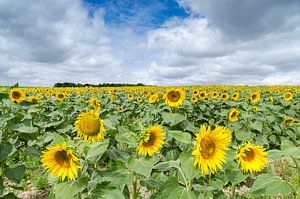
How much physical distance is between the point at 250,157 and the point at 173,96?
2.24 meters

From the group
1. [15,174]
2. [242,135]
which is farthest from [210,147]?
[242,135]

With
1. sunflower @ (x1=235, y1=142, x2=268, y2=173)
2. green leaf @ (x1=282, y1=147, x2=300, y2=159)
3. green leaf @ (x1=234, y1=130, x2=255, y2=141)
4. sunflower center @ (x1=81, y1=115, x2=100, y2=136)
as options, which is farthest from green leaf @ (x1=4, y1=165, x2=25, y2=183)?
green leaf @ (x1=234, y1=130, x2=255, y2=141)

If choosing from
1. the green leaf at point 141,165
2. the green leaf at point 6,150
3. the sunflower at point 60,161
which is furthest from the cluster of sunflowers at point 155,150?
the green leaf at point 6,150

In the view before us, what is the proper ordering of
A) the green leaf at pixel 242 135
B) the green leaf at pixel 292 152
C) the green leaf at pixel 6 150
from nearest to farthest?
the green leaf at pixel 292 152 → the green leaf at pixel 6 150 → the green leaf at pixel 242 135

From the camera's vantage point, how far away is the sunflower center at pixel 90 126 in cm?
223

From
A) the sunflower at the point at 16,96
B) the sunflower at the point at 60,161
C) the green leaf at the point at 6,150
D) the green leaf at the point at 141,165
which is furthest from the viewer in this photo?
the sunflower at the point at 16,96

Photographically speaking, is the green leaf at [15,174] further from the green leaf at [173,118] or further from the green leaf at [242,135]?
the green leaf at [242,135]

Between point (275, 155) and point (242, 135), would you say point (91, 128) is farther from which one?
point (242, 135)

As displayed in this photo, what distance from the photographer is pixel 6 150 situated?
2945 mm

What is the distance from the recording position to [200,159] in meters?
1.78

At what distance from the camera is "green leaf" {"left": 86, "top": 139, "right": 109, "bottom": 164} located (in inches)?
71.9

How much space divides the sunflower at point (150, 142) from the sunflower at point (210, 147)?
47 cm

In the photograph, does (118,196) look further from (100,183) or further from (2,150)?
(2,150)

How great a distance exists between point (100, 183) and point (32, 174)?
4136 mm
